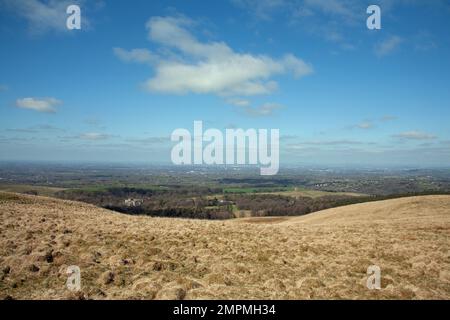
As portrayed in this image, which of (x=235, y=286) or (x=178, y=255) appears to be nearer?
(x=235, y=286)

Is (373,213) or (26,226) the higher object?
→ (26,226)

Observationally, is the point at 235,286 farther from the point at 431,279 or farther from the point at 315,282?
the point at 431,279

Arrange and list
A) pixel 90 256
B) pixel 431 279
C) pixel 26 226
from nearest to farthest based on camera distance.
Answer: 1. pixel 431 279
2. pixel 90 256
3. pixel 26 226

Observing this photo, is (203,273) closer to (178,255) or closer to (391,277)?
(178,255)
